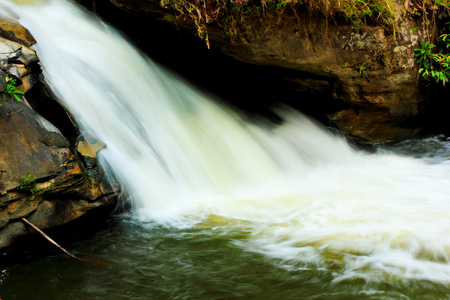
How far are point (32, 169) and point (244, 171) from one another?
2416 millimetres

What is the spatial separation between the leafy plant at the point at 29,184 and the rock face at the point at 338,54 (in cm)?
263

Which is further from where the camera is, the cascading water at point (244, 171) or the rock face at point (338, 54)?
the rock face at point (338, 54)

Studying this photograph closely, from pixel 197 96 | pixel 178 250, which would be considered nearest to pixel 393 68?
pixel 197 96

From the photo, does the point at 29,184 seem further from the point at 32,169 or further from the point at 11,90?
the point at 11,90

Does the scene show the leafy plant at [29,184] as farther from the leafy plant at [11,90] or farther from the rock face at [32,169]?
the leafy plant at [11,90]

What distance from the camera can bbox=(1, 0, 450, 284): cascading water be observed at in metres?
2.58

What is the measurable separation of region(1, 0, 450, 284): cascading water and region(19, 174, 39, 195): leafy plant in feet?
2.62

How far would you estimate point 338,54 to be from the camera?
4543mm

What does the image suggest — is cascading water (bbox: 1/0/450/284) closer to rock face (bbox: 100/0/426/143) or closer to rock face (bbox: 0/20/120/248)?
Result: rock face (bbox: 0/20/120/248)

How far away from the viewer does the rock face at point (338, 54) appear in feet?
14.5

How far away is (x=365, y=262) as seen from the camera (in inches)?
91.4

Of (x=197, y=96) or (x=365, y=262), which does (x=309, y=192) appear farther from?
(x=197, y=96)

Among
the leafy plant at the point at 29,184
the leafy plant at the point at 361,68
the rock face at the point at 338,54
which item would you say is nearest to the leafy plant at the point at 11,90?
the leafy plant at the point at 29,184

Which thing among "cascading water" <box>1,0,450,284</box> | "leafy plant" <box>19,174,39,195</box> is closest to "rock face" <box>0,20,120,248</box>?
"leafy plant" <box>19,174,39,195</box>
